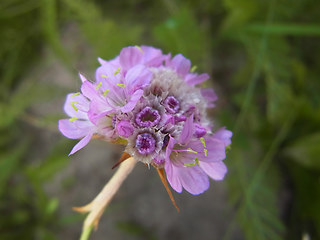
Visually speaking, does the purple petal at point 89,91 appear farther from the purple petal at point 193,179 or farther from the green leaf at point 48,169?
the green leaf at point 48,169

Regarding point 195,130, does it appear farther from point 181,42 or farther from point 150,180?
point 150,180

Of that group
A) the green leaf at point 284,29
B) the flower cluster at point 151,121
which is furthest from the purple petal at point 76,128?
the green leaf at point 284,29

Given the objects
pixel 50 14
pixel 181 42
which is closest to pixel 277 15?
pixel 181 42

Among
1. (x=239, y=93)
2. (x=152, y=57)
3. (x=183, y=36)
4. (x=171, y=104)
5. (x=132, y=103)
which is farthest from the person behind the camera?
(x=239, y=93)

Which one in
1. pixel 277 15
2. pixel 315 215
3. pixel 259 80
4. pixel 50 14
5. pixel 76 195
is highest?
pixel 277 15

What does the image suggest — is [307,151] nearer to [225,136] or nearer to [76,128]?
[225,136]

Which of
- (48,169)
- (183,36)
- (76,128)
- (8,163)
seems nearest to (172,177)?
(76,128)
